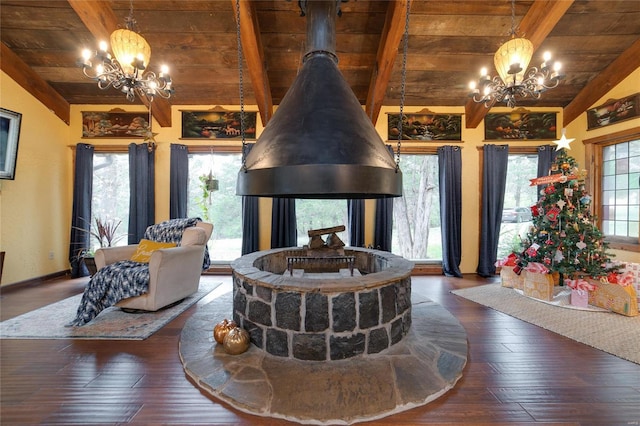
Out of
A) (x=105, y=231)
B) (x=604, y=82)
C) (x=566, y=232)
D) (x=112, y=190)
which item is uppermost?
(x=604, y=82)

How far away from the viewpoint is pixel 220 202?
4805 millimetres

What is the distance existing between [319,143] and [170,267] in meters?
2.13

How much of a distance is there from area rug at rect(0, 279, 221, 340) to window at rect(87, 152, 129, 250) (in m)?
1.91

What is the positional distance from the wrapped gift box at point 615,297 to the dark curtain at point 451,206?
1.61 meters

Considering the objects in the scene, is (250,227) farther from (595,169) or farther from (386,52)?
(595,169)

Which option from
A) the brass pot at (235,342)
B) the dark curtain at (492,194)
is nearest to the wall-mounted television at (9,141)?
the brass pot at (235,342)

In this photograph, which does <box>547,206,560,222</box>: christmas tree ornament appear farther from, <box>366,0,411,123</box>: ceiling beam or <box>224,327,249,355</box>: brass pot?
<box>224,327,249,355</box>: brass pot

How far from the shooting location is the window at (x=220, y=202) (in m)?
4.70

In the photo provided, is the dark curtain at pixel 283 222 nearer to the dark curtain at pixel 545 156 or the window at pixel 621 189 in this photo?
the dark curtain at pixel 545 156

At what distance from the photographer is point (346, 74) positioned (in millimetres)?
4086

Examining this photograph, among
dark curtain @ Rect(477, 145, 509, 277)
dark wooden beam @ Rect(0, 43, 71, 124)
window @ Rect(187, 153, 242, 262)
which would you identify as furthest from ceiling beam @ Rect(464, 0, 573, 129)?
dark wooden beam @ Rect(0, 43, 71, 124)

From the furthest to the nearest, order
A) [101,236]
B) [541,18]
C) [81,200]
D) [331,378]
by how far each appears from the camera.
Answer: [81,200], [101,236], [541,18], [331,378]

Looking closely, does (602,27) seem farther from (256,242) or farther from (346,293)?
(256,242)

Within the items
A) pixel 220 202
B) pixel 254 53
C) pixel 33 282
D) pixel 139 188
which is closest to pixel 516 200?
pixel 254 53
